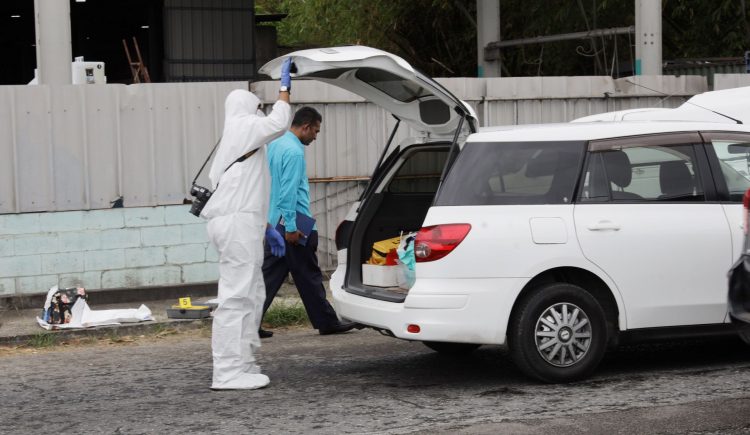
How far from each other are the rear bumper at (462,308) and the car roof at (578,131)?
0.94m

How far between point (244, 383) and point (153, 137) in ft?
14.8

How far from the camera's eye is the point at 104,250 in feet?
37.3

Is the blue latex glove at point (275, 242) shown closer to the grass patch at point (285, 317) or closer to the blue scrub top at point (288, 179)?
the blue scrub top at point (288, 179)

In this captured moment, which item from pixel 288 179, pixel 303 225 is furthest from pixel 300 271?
pixel 288 179

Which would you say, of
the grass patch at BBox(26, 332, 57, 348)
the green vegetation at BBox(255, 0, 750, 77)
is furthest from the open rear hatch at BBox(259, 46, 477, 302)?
the green vegetation at BBox(255, 0, 750, 77)

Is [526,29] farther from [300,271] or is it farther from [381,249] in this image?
[381,249]

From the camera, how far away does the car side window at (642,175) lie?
744 cm

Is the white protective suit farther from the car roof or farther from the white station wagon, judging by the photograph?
the car roof

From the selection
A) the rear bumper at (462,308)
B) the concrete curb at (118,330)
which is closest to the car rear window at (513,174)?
the rear bumper at (462,308)

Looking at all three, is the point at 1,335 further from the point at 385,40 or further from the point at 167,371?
the point at 385,40

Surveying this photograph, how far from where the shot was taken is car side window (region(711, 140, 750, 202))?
770 centimetres

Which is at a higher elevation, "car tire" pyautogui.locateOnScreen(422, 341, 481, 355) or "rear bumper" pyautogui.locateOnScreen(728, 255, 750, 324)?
"rear bumper" pyautogui.locateOnScreen(728, 255, 750, 324)

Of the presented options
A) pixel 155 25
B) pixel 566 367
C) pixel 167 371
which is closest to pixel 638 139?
pixel 566 367

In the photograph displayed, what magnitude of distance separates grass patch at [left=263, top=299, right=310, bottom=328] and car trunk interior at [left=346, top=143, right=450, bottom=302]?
7.37ft
